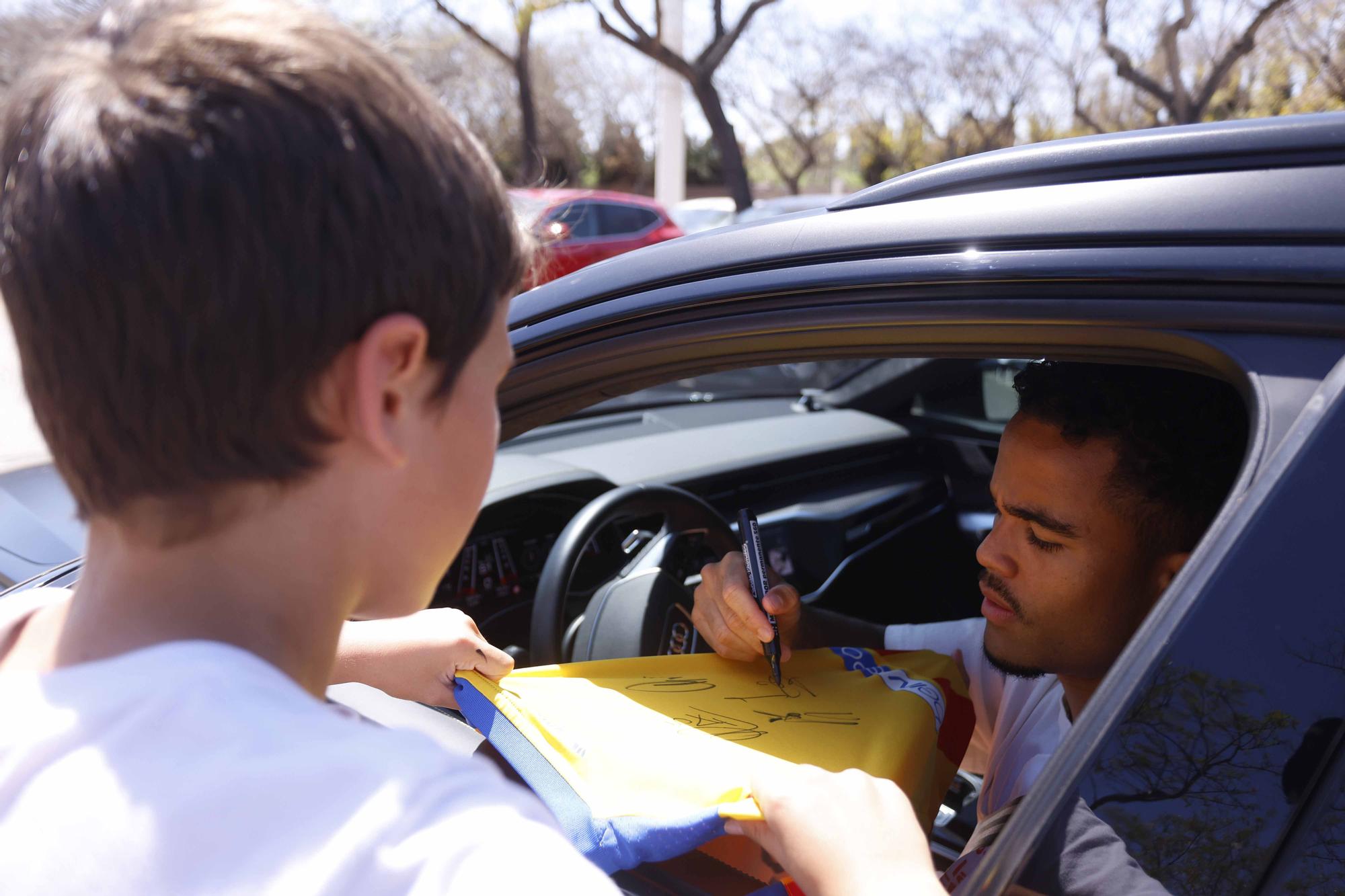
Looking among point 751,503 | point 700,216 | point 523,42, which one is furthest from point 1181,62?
point 751,503

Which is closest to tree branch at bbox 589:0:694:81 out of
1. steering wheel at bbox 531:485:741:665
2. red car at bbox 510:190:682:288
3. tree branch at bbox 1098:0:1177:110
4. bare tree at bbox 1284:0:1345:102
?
red car at bbox 510:190:682:288

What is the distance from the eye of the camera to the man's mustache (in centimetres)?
168

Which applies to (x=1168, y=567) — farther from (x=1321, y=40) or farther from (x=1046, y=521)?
(x=1321, y=40)

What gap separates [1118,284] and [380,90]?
722 mm

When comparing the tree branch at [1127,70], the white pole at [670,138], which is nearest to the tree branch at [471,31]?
the white pole at [670,138]

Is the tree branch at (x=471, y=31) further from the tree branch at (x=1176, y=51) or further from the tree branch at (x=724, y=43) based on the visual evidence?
the tree branch at (x=1176, y=51)

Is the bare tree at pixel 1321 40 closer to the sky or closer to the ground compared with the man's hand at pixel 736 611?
closer to the sky

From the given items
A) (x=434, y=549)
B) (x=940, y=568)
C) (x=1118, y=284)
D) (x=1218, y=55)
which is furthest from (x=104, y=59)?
(x=1218, y=55)

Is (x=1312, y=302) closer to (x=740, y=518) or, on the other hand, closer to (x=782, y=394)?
(x=740, y=518)

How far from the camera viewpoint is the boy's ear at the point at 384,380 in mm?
Answer: 735

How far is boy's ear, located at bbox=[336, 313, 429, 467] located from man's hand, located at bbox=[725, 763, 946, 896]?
0.51 metres

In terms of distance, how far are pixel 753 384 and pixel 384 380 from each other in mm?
3962

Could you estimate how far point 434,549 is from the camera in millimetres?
865

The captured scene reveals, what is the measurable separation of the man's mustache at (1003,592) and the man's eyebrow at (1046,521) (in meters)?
0.11
